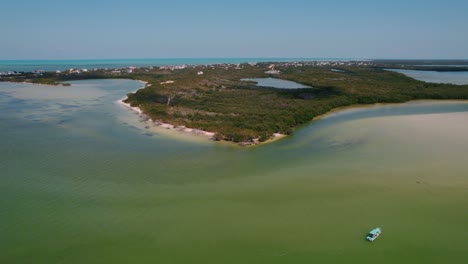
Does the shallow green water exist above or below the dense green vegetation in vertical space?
below

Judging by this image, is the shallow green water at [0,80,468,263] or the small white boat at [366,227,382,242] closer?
the shallow green water at [0,80,468,263]

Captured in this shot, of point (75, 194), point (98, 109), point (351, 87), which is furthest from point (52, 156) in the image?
point (351, 87)

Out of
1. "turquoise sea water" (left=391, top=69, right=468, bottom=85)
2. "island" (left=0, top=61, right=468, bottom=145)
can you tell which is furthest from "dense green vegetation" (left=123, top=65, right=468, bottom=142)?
"turquoise sea water" (left=391, top=69, right=468, bottom=85)

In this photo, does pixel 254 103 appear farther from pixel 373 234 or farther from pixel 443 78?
pixel 443 78

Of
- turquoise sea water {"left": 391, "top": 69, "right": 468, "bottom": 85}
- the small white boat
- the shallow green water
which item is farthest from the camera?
turquoise sea water {"left": 391, "top": 69, "right": 468, "bottom": 85}

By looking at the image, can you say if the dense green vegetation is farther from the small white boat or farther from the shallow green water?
the small white boat

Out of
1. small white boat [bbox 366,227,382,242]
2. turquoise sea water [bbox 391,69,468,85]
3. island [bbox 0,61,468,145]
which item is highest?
turquoise sea water [bbox 391,69,468,85]

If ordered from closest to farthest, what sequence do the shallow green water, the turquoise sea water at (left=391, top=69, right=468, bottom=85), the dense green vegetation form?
the shallow green water < the dense green vegetation < the turquoise sea water at (left=391, top=69, right=468, bottom=85)

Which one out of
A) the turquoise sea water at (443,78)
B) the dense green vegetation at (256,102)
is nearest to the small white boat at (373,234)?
the dense green vegetation at (256,102)

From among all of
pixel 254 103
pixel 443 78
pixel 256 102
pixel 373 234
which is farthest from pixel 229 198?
pixel 443 78
